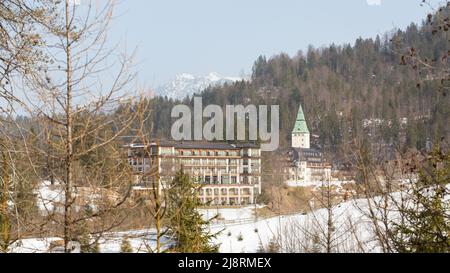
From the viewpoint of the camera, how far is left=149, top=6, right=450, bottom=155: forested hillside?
85.0m

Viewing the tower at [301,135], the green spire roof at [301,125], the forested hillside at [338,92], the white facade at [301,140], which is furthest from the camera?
the green spire roof at [301,125]

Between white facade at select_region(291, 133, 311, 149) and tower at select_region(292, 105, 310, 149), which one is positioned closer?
white facade at select_region(291, 133, 311, 149)

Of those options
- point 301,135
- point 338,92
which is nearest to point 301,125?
Answer: point 301,135

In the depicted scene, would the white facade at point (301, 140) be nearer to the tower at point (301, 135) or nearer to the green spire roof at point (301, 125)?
the tower at point (301, 135)

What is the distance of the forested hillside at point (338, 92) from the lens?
279ft

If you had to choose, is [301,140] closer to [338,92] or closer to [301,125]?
[301,125]

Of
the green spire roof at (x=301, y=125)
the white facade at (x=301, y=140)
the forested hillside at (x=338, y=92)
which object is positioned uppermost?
the forested hillside at (x=338, y=92)

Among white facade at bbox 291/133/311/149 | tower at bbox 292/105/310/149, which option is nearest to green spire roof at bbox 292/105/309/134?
tower at bbox 292/105/310/149

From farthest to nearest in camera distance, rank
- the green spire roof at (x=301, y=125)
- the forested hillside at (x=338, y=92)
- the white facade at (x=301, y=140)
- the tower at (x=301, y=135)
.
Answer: the green spire roof at (x=301, y=125), the tower at (x=301, y=135), the white facade at (x=301, y=140), the forested hillside at (x=338, y=92)

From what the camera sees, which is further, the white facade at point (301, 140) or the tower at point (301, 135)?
the tower at point (301, 135)

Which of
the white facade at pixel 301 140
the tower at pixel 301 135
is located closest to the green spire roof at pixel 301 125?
the tower at pixel 301 135

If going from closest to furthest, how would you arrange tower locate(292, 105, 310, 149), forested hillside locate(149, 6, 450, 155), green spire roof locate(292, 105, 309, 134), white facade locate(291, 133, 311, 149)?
forested hillside locate(149, 6, 450, 155), white facade locate(291, 133, 311, 149), tower locate(292, 105, 310, 149), green spire roof locate(292, 105, 309, 134)

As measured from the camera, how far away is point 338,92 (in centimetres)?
11300

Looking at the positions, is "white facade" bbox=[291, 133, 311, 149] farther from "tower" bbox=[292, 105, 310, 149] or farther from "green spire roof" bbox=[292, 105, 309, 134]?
"green spire roof" bbox=[292, 105, 309, 134]
